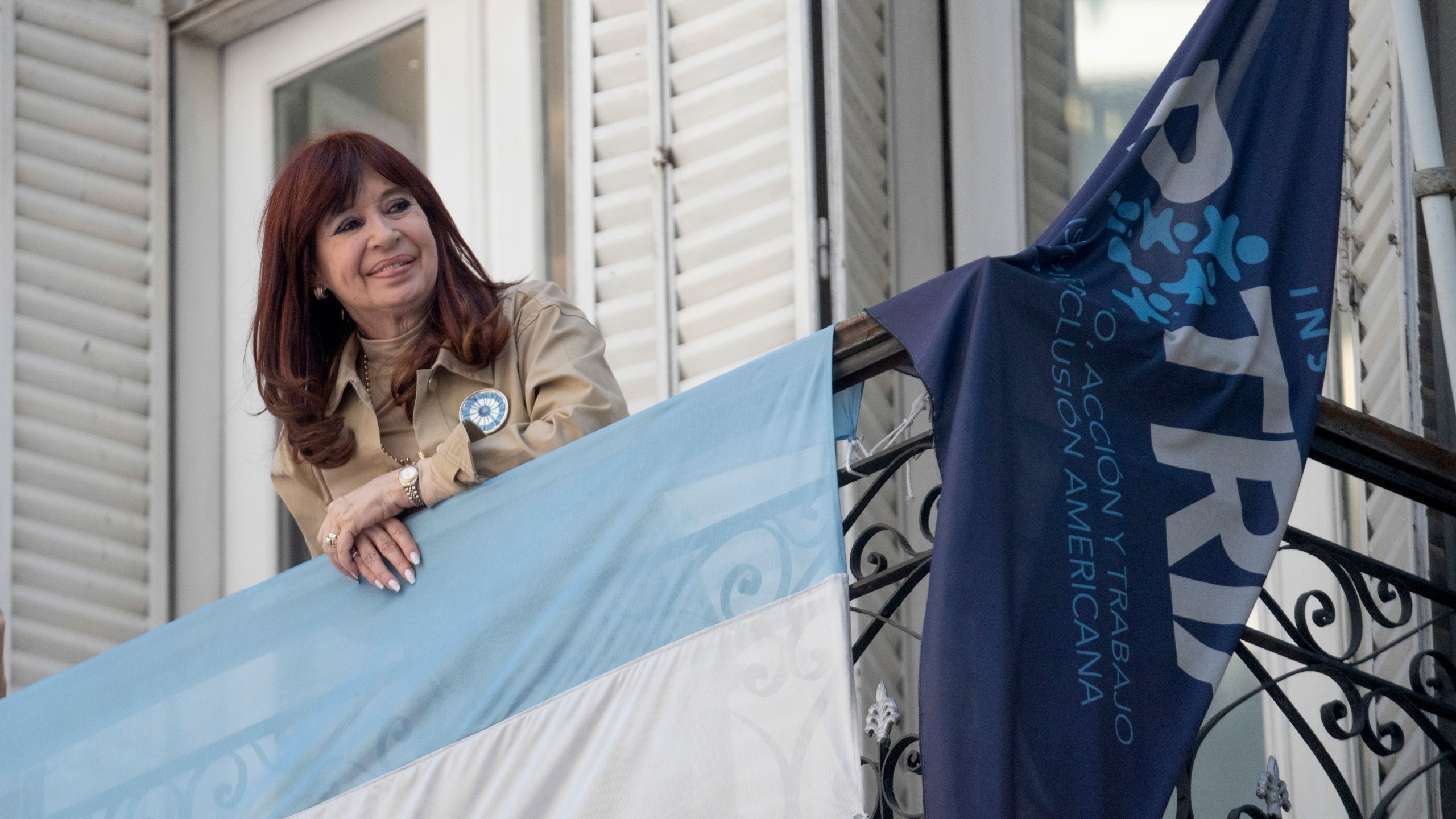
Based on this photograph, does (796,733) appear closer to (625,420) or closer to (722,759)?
(722,759)

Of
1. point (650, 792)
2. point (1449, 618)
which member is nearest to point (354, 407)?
point (650, 792)

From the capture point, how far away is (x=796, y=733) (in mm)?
2477

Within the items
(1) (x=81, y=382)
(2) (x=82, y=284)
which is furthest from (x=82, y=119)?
(1) (x=81, y=382)

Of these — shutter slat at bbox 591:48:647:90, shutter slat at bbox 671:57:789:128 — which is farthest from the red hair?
shutter slat at bbox 591:48:647:90

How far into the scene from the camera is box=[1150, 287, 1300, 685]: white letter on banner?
262 cm

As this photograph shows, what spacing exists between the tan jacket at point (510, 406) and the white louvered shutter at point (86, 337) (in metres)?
2.08

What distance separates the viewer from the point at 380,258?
3275 millimetres

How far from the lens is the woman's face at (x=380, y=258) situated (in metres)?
3.28

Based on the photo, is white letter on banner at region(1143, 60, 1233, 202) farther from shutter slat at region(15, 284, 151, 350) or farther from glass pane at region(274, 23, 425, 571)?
shutter slat at region(15, 284, 151, 350)

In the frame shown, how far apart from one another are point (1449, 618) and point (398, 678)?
2.31 m

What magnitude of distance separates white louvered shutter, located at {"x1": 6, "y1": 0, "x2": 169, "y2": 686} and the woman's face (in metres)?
2.25

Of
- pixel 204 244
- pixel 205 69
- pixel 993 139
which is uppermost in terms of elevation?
pixel 205 69

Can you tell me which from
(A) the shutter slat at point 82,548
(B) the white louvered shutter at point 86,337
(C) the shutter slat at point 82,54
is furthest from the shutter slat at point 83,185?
(A) the shutter slat at point 82,548

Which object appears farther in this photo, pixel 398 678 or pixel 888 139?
pixel 888 139
